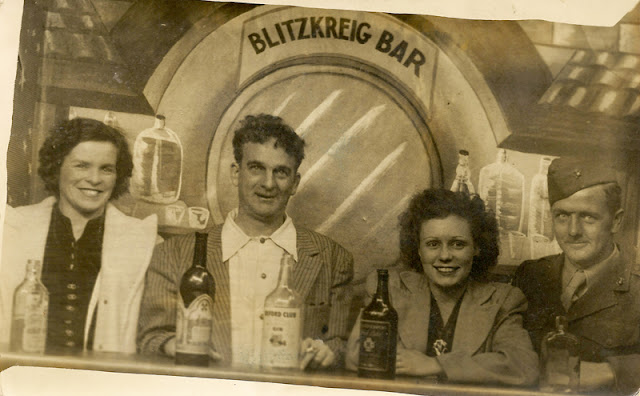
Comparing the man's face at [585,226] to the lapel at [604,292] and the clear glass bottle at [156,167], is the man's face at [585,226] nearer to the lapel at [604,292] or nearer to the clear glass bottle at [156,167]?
the lapel at [604,292]

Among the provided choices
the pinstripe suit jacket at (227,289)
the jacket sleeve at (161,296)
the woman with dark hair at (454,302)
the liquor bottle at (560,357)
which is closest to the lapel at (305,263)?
the pinstripe suit jacket at (227,289)

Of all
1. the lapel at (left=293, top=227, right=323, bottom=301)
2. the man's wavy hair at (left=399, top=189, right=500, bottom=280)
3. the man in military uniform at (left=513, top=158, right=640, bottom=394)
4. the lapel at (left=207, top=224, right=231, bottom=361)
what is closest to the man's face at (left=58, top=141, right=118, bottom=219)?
the lapel at (left=207, top=224, right=231, bottom=361)

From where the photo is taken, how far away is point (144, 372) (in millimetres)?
1547

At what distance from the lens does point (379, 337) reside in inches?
61.1

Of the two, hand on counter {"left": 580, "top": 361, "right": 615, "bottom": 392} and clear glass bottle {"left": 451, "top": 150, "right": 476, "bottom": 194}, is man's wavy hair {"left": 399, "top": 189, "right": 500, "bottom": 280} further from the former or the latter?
hand on counter {"left": 580, "top": 361, "right": 615, "bottom": 392}

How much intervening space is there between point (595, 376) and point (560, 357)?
9cm

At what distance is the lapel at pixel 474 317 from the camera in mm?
1554

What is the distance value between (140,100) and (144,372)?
570mm

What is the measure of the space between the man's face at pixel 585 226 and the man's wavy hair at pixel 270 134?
557mm

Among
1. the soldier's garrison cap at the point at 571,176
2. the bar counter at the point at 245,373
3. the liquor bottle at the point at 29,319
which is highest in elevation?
the soldier's garrison cap at the point at 571,176

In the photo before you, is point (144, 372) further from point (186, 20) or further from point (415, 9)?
point (415, 9)

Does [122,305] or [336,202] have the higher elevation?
[336,202]

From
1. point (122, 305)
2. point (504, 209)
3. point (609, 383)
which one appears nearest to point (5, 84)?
point (122, 305)

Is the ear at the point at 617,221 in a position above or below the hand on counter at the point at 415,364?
above
